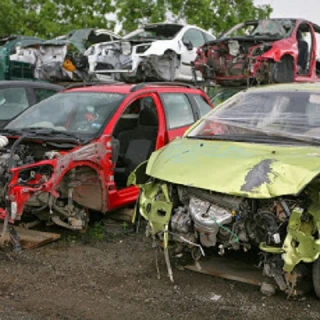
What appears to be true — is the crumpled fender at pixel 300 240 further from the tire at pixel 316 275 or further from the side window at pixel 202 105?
the side window at pixel 202 105

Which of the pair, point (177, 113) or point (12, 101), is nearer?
point (177, 113)

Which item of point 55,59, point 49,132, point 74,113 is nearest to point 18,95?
point 74,113

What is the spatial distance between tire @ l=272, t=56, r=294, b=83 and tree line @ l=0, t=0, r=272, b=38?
1387 centimetres

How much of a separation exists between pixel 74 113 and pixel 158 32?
8541 mm

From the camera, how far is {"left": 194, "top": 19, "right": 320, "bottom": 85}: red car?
1102 centimetres

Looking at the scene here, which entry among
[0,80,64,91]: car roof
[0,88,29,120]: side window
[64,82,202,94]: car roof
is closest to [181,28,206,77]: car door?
[0,80,64,91]: car roof

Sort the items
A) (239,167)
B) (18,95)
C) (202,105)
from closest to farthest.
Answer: (239,167), (202,105), (18,95)

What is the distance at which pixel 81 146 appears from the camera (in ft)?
19.3

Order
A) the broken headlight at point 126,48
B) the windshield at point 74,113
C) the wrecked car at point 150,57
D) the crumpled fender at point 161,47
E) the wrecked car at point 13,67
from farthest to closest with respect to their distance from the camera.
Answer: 1. the wrecked car at point 13,67
2. the broken headlight at point 126,48
3. the wrecked car at point 150,57
4. the crumpled fender at point 161,47
5. the windshield at point 74,113

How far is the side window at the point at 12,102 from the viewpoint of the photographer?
8227 mm

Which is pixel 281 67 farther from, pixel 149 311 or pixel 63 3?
pixel 63 3

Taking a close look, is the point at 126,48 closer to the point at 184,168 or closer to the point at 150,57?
the point at 150,57

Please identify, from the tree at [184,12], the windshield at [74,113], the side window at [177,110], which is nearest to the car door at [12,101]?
the windshield at [74,113]

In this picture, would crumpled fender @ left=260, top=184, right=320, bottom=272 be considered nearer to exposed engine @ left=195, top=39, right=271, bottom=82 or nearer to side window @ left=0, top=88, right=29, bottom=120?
side window @ left=0, top=88, right=29, bottom=120
